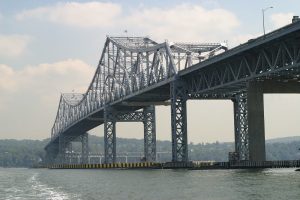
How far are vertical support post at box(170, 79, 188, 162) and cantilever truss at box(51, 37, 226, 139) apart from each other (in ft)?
9.37

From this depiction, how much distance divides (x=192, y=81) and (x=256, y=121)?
874 inches

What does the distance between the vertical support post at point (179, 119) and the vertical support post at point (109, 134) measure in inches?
1745

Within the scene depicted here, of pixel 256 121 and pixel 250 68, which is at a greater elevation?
pixel 250 68

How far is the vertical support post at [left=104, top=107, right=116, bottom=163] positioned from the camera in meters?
155

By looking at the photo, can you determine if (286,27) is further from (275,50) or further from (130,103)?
(130,103)

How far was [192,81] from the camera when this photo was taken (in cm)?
10862

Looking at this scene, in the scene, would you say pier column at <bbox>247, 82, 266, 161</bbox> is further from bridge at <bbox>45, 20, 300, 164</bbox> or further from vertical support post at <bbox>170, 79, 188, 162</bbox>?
vertical support post at <bbox>170, 79, 188, 162</bbox>

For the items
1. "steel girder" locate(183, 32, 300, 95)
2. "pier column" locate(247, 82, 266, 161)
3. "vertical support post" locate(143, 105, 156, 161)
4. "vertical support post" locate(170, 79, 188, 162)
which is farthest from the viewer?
"vertical support post" locate(143, 105, 156, 161)

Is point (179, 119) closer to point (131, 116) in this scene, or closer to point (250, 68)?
point (250, 68)

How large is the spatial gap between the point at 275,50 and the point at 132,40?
72143mm

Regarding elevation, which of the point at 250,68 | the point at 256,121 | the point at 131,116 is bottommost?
the point at 256,121

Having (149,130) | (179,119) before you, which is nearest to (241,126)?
(179,119)

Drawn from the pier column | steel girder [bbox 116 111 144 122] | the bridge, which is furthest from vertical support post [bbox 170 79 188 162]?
steel girder [bbox 116 111 144 122]

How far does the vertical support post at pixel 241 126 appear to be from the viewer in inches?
4365
